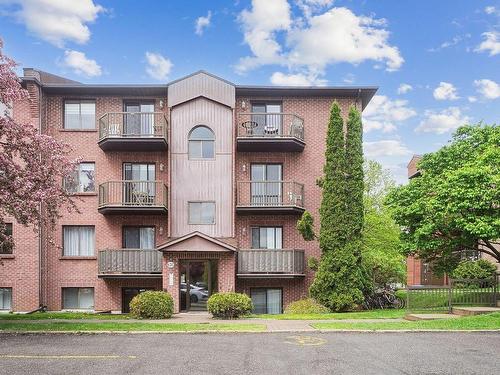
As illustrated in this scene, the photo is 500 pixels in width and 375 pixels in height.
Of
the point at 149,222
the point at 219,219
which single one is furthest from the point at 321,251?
the point at 149,222

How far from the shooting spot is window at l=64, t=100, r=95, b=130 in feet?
80.5

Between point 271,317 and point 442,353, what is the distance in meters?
8.77

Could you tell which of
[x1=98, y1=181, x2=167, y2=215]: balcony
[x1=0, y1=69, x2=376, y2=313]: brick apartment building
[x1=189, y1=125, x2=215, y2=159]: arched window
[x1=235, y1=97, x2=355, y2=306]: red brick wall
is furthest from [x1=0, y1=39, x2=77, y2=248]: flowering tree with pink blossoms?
[x1=235, y1=97, x2=355, y2=306]: red brick wall

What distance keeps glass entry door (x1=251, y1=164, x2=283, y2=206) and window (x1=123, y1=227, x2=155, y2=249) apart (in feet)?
17.4

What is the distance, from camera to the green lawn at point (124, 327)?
50.6ft

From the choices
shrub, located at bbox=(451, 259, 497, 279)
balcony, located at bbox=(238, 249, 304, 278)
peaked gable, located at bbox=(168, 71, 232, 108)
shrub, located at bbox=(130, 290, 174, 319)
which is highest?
peaked gable, located at bbox=(168, 71, 232, 108)

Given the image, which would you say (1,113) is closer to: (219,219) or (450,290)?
(219,219)

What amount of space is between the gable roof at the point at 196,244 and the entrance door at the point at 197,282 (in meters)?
1.03

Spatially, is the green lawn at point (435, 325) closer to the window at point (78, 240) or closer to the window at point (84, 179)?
the window at point (78, 240)

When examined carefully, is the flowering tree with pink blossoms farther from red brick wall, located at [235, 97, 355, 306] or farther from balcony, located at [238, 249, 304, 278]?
red brick wall, located at [235, 97, 355, 306]

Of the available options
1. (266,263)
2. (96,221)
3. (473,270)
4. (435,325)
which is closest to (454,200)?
(435,325)

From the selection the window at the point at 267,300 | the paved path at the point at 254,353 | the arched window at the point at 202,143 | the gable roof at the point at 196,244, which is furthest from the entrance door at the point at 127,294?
the paved path at the point at 254,353

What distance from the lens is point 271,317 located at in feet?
64.0

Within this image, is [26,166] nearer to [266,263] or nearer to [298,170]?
[266,263]
